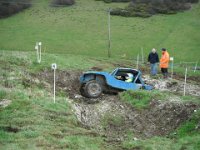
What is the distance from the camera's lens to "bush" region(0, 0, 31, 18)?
7019cm

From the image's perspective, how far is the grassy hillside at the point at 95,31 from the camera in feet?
179

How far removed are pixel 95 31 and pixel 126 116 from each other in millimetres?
45491

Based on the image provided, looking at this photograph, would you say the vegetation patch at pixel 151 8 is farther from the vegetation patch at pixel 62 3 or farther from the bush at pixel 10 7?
the bush at pixel 10 7

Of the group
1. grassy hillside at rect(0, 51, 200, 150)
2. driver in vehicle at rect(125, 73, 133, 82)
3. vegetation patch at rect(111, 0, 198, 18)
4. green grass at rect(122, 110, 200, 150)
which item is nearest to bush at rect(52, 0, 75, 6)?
vegetation patch at rect(111, 0, 198, 18)

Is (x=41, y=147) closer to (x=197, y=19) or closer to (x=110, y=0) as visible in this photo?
(x=197, y=19)

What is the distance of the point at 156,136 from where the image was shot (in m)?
15.1

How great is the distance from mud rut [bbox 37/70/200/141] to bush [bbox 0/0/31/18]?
171 ft

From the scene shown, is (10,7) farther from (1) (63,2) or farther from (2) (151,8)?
(2) (151,8)

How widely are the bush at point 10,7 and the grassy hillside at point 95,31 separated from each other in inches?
50.2

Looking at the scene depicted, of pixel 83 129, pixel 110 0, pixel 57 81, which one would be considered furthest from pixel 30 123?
pixel 110 0

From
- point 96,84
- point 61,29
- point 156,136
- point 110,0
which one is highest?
point 110,0

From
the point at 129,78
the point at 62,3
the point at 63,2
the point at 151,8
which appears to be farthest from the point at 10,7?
the point at 129,78

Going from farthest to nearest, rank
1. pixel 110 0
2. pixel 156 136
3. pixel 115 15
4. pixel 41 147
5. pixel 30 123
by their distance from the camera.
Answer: pixel 110 0 < pixel 115 15 < pixel 156 136 < pixel 30 123 < pixel 41 147

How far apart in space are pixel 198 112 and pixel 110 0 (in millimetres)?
62225
